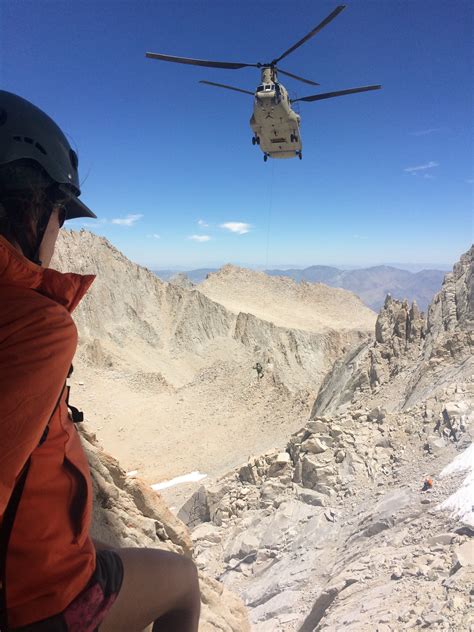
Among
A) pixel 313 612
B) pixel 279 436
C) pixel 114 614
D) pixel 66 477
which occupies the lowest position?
pixel 279 436

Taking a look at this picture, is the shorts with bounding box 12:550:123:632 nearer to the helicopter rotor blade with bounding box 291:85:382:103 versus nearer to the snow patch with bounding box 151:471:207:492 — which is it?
the helicopter rotor blade with bounding box 291:85:382:103

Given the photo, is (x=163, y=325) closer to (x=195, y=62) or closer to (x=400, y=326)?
(x=400, y=326)

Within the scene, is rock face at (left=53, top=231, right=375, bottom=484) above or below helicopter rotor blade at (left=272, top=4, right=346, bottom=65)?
below

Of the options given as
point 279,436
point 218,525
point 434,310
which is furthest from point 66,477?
point 279,436

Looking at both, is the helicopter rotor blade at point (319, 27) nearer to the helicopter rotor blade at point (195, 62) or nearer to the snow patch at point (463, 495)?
the helicopter rotor blade at point (195, 62)

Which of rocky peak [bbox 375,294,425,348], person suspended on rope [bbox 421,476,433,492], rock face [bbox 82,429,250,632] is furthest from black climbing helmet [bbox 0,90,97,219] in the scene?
rocky peak [bbox 375,294,425,348]

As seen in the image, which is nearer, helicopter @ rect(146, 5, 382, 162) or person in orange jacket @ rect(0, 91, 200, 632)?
person in orange jacket @ rect(0, 91, 200, 632)

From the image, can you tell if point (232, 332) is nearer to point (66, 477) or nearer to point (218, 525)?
point (218, 525)
